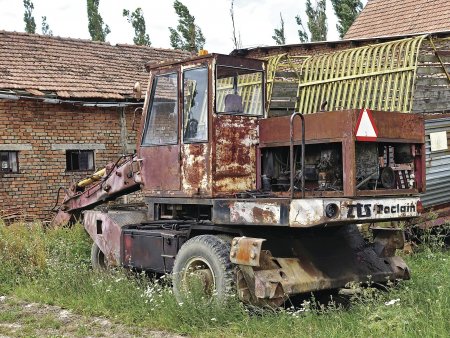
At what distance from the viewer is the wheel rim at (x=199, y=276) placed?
673 cm

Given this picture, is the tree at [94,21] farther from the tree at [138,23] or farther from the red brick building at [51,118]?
the red brick building at [51,118]

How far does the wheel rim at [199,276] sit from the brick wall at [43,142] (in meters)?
7.90

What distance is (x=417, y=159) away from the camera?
277 inches

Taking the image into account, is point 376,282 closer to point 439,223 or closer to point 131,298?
point 131,298

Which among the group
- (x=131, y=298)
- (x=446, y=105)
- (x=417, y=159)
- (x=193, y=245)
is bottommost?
(x=131, y=298)

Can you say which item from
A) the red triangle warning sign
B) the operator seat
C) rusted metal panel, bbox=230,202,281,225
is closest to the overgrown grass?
rusted metal panel, bbox=230,202,281,225

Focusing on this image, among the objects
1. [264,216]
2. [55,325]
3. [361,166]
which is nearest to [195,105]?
[264,216]

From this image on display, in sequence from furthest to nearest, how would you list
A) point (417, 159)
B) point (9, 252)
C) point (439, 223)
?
1. point (439, 223)
2. point (9, 252)
3. point (417, 159)

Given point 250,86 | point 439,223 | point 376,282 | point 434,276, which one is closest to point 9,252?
point 250,86

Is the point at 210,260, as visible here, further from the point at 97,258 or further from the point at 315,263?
the point at 97,258

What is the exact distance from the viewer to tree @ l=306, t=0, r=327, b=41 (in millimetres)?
45219

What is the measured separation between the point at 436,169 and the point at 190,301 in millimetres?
5657

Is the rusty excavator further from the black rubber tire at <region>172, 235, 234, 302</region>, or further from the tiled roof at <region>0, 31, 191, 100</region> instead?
the tiled roof at <region>0, 31, 191, 100</region>

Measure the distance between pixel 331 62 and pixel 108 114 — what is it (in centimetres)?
760
